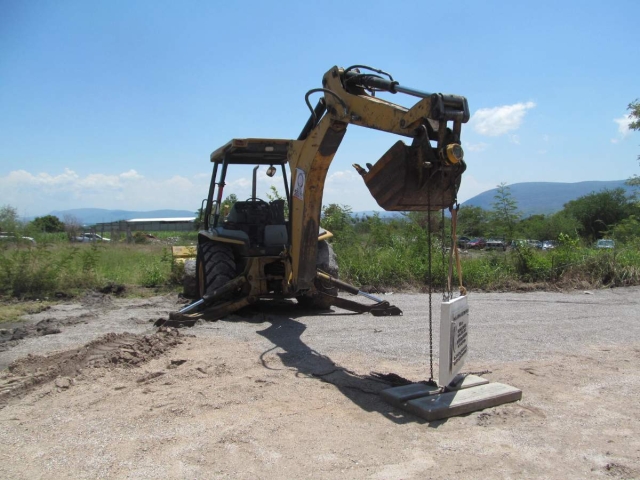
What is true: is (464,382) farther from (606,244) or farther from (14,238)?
(606,244)

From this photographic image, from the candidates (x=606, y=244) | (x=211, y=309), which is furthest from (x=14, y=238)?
(x=606, y=244)

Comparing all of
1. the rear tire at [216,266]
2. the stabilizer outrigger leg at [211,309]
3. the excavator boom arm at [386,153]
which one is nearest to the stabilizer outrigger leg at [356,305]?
the stabilizer outrigger leg at [211,309]

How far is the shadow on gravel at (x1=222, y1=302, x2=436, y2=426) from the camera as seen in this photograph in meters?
4.13

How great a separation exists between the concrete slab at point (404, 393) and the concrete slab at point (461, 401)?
0.08 meters

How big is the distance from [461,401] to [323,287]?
4.24m

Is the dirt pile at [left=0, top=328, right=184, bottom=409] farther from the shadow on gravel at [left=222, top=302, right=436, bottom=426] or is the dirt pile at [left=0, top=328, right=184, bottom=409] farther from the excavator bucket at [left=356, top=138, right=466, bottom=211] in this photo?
the excavator bucket at [left=356, top=138, right=466, bottom=211]

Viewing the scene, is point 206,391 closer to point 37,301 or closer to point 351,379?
point 351,379

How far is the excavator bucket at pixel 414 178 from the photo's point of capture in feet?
14.0

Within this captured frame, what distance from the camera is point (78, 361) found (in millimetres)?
5086

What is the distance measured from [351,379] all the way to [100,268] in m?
9.39

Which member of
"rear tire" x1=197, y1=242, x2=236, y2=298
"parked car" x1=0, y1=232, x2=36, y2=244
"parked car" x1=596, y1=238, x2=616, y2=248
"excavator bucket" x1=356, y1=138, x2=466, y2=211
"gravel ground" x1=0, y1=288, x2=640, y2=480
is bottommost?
"gravel ground" x1=0, y1=288, x2=640, y2=480

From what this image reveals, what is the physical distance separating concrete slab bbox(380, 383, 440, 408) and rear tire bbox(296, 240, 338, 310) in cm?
359

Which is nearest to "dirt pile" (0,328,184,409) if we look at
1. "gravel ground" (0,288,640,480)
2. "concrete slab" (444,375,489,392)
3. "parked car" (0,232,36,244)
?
"gravel ground" (0,288,640,480)

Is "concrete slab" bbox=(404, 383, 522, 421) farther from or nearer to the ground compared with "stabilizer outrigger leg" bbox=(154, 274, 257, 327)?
nearer to the ground
